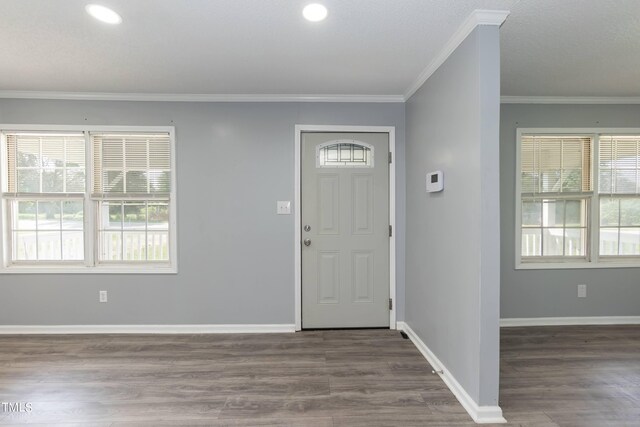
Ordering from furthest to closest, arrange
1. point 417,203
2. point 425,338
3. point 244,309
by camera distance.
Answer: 1. point 244,309
2. point 417,203
3. point 425,338

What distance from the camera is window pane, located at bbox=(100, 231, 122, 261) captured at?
3.29 meters

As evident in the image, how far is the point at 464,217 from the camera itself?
2.05m

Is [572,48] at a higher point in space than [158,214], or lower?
higher

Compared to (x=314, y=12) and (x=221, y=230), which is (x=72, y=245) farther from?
(x=314, y=12)

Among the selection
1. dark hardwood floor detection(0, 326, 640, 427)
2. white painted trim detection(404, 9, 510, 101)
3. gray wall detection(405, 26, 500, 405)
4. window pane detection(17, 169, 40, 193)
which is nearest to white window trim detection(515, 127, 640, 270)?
dark hardwood floor detection(0, 326, 640, 427)

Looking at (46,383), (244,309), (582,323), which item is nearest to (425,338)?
(244,309)

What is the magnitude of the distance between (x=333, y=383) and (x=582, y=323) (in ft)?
9.47

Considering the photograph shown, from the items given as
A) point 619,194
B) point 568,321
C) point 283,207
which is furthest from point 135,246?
point 619,194

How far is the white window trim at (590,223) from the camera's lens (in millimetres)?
3350

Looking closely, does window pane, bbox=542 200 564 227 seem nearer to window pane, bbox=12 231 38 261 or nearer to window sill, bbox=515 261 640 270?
window sill, bbox=515 261 640 270

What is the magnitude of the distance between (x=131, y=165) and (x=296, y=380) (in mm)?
2579

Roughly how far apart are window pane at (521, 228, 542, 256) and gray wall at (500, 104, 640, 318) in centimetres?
18

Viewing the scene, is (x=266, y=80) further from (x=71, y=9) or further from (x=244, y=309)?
(x=244, y=309)

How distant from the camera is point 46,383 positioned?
2307 mm
